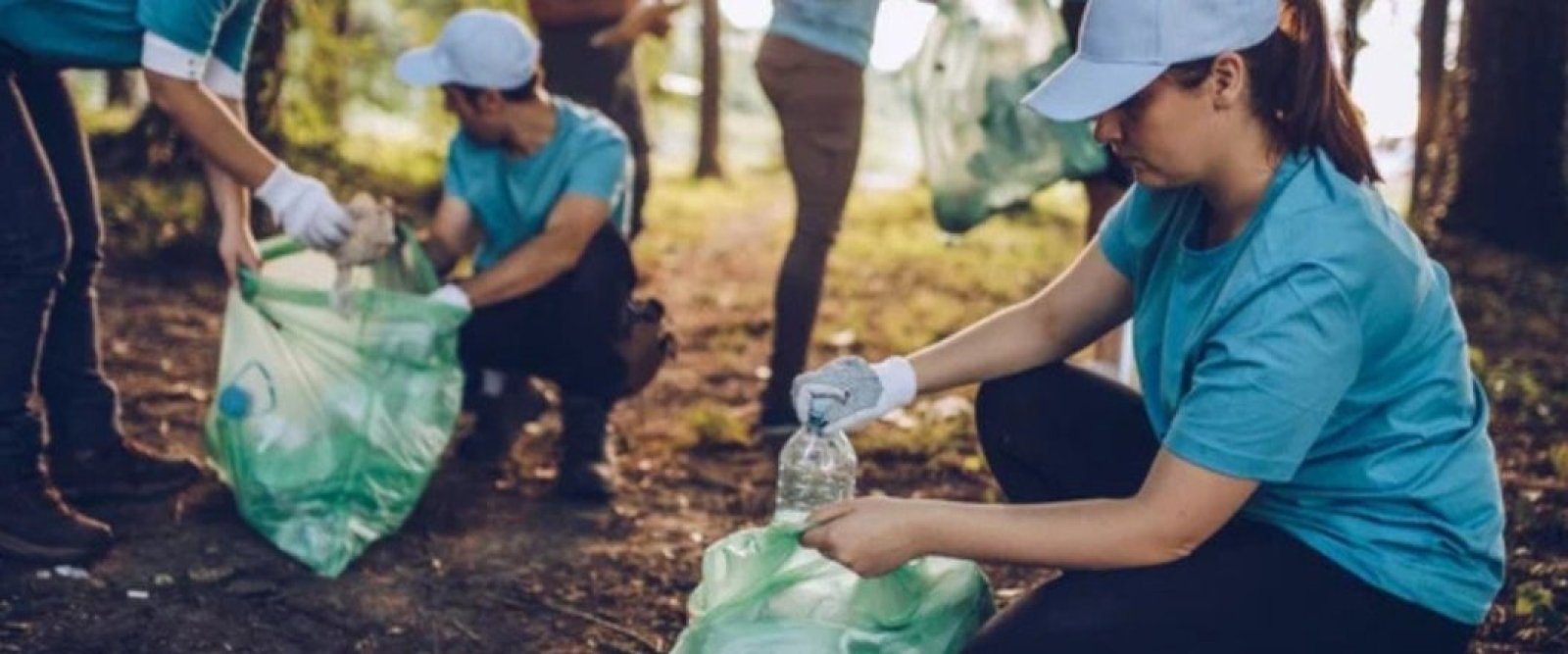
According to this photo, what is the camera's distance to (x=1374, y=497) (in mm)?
Result: 2199

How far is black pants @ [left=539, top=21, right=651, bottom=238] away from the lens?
4.71m

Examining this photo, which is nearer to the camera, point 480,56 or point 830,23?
point 480,56

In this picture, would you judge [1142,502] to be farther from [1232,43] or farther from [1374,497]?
[1232,43]

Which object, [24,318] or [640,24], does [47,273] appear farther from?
[640,24]

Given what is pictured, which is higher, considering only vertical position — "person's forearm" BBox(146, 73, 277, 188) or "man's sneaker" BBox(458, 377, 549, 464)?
"person's forearm" BBox(146, 73, 277, 188)

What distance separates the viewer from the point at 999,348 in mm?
2678

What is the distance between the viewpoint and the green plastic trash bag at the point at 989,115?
4301mm

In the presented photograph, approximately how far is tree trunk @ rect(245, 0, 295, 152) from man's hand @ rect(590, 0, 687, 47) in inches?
64.8

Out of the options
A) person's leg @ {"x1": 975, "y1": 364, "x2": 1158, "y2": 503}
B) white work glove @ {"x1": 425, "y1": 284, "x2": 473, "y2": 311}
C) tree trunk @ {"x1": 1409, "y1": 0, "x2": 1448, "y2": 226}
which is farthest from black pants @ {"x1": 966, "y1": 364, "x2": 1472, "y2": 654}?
tree trunk @ {"x1": 1409, "y1": 0, "x2": 1448, "y2": 226}

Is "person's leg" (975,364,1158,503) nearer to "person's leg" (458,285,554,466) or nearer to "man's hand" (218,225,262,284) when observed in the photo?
"person's leg" (458,285,554,466)

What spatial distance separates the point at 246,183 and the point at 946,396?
6.97ft

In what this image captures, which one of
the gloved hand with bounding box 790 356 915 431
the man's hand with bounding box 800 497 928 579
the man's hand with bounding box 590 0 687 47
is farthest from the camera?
the man's hand with bounding box 590 0 687 47

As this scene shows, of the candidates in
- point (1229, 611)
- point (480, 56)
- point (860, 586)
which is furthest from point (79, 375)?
point (1229, 611)

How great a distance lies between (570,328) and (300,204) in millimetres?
683
